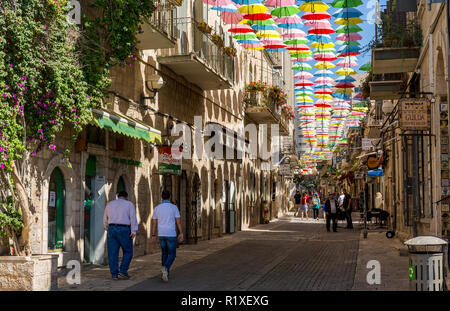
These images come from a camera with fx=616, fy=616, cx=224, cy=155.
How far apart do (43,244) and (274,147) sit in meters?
34.6

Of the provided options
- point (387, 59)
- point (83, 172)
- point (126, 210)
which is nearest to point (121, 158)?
point (83, 172)

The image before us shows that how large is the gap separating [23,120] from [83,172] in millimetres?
3644

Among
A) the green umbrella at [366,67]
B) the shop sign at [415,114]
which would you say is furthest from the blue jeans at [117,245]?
the green umbrella at [366,67]

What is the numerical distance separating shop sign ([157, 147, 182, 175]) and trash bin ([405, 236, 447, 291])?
10.5 m

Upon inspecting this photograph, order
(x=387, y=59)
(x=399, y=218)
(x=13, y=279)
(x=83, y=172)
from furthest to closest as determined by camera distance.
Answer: (x=399, y=218) → (x=387, y=59) → (x=83, y=172) → (x=13, y=279)

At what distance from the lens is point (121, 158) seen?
1599 cm

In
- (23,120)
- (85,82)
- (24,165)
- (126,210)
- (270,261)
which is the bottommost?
(270,261)

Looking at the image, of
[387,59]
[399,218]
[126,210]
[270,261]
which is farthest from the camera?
[399,218]

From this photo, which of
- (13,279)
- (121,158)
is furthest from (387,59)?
(13,279)

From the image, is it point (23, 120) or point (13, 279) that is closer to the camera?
point (13, 279)

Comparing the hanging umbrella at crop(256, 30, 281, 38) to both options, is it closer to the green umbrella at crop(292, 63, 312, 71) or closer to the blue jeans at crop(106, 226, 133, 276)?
the green umbrella at crop(292, 63, 312, 71)

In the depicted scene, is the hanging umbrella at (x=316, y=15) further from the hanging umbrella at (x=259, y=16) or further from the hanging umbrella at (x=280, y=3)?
the hanging umbrella at (x=259, y=16)
